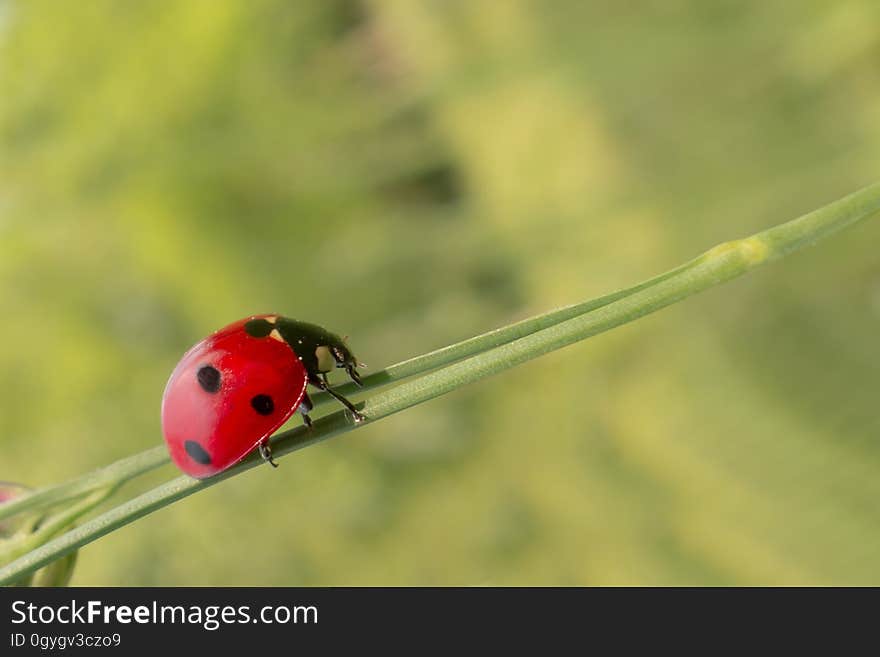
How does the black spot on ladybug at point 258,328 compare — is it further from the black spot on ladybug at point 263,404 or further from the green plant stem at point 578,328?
the green plant stem at point 578,328

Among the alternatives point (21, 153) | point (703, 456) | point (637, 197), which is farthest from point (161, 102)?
point (703, 456)

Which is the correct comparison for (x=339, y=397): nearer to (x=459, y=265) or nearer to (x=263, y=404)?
(x=263, y=404)

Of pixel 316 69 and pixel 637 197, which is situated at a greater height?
pixel 316 69

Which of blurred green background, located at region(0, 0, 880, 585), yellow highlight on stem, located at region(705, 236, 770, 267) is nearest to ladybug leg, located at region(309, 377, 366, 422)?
yellow highlight on stem, located at region(705, 236, 770, 267)

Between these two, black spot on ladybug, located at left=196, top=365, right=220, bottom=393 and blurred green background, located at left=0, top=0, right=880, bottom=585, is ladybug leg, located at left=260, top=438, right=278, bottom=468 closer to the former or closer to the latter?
black spot on ladybug, located at left=196, top=365, right=220, bottom=393

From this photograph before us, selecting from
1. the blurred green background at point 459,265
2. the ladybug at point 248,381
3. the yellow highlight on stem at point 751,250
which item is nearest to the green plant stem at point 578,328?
the yellow highlight on stem at point 751,250
